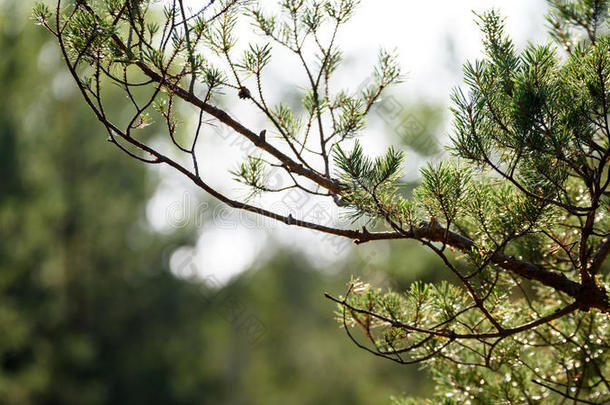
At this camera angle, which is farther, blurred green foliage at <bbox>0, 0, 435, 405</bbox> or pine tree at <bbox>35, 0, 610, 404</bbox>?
blurred green foliage at <bbox>0, 0, 435, 405</bbox>

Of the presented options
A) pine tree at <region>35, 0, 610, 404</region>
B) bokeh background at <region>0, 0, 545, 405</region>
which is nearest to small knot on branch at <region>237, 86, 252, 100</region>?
pine tree at <region>35, 0, 610, 404</region>

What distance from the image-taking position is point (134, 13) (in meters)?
0.64

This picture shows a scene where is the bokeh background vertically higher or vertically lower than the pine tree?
higher

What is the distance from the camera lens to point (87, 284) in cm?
447

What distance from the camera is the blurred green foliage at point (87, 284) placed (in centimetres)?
365

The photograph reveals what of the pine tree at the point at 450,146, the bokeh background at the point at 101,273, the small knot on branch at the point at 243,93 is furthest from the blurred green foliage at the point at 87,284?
the small knot on branch at the point at 243,93

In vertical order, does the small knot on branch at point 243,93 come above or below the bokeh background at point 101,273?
below

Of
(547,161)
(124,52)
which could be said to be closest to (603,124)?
(547,161)

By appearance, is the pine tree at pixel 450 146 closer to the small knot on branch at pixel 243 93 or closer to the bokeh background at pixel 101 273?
the small knot on branch at pixel 243 93

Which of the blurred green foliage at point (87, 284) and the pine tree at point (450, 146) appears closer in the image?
the pine tree at point (450, 146)

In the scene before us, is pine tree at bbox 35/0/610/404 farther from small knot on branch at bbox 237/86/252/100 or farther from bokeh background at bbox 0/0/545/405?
bokeh background at bbox 0/0/545/405

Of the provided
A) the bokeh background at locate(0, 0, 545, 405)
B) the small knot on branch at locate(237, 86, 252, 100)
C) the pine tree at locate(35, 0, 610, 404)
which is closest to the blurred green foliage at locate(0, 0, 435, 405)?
the bokeh background at locate(0, 0, 545, 405)

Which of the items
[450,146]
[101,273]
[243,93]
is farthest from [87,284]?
[450,146]

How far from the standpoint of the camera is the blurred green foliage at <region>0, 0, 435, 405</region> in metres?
3.65
